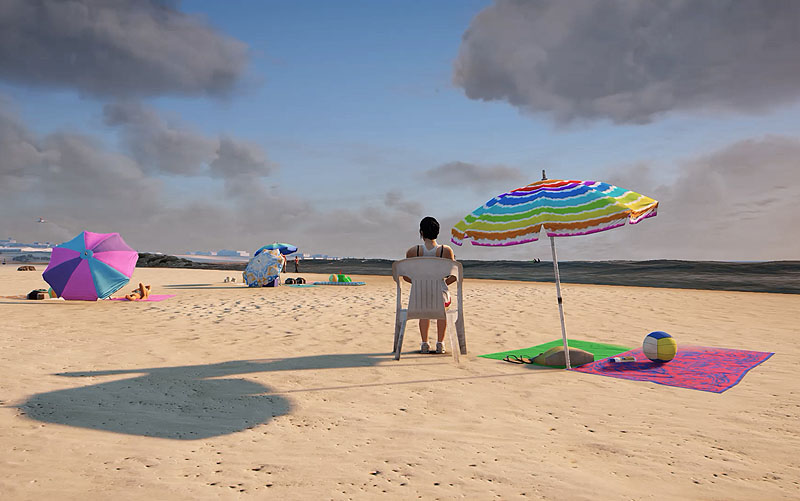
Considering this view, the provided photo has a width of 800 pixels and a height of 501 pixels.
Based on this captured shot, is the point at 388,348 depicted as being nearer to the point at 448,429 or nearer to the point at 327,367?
the point at 327,367

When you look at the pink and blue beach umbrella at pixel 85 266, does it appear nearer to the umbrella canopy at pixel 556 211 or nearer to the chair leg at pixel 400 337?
the chair leg at pixel 400 337

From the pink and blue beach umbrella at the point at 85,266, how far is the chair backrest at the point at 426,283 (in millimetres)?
9914

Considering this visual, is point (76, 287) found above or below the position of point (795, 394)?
above

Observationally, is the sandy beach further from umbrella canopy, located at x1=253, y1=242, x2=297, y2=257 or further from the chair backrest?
umbrella canopy, located at x1=253, y1=242, x2=297, y2=257

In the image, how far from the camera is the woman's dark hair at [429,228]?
242 inches

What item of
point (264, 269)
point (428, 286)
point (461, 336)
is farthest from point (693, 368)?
point (264, 269)

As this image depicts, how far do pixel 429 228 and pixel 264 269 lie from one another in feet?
43.5

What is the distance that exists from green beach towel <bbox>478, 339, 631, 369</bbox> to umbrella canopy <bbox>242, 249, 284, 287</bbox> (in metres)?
13.2

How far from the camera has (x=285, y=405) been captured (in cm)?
408

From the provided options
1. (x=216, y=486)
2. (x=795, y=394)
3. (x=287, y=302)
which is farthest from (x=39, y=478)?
(x=287, y=302)

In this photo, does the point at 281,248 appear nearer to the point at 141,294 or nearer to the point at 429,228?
the point at 141,294

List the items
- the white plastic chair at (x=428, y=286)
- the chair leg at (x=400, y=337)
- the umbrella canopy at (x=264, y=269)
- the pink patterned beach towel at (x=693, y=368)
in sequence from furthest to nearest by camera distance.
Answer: the umbrella canopy at (x=264, y=269)
the chair leg at (x=400, y=337)
the white plastic chair at (x=428, y=286)
the pink patterned beach towel at (x=693, y=368)

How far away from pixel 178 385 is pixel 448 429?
2.86 meters

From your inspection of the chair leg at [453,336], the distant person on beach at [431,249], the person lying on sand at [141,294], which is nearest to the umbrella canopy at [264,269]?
the person lying on sand at [141,294]
